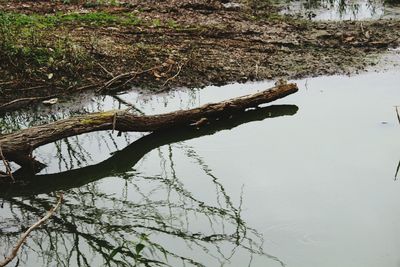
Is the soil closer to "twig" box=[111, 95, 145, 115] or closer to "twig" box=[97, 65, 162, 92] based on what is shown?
"twig" box=[97, 65, 162, 92]

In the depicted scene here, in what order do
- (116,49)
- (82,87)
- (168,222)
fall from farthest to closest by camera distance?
(116,49)
(82,87)
(168,222)

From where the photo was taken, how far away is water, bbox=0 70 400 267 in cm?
324

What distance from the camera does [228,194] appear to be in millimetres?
3844

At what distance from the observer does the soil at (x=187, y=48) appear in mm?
5773

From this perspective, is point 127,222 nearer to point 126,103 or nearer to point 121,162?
point 121,162

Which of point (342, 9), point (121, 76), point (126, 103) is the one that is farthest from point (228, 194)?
point (342, 9)

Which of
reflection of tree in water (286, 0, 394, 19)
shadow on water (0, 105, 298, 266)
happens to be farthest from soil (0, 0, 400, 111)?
shadow on water (0, 105, 298, 266)

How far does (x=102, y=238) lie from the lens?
3.42m

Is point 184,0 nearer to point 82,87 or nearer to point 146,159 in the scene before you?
point 82,87

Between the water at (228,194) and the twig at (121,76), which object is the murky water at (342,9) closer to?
the water at (228,194)

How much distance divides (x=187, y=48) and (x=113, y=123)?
262 cm

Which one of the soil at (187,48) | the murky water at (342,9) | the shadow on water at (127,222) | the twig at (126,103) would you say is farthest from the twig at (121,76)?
the murky water at (342,9)

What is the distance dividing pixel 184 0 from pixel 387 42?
365cm

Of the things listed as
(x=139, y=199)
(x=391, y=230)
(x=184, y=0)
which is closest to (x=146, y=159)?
(x=139, y=199)
